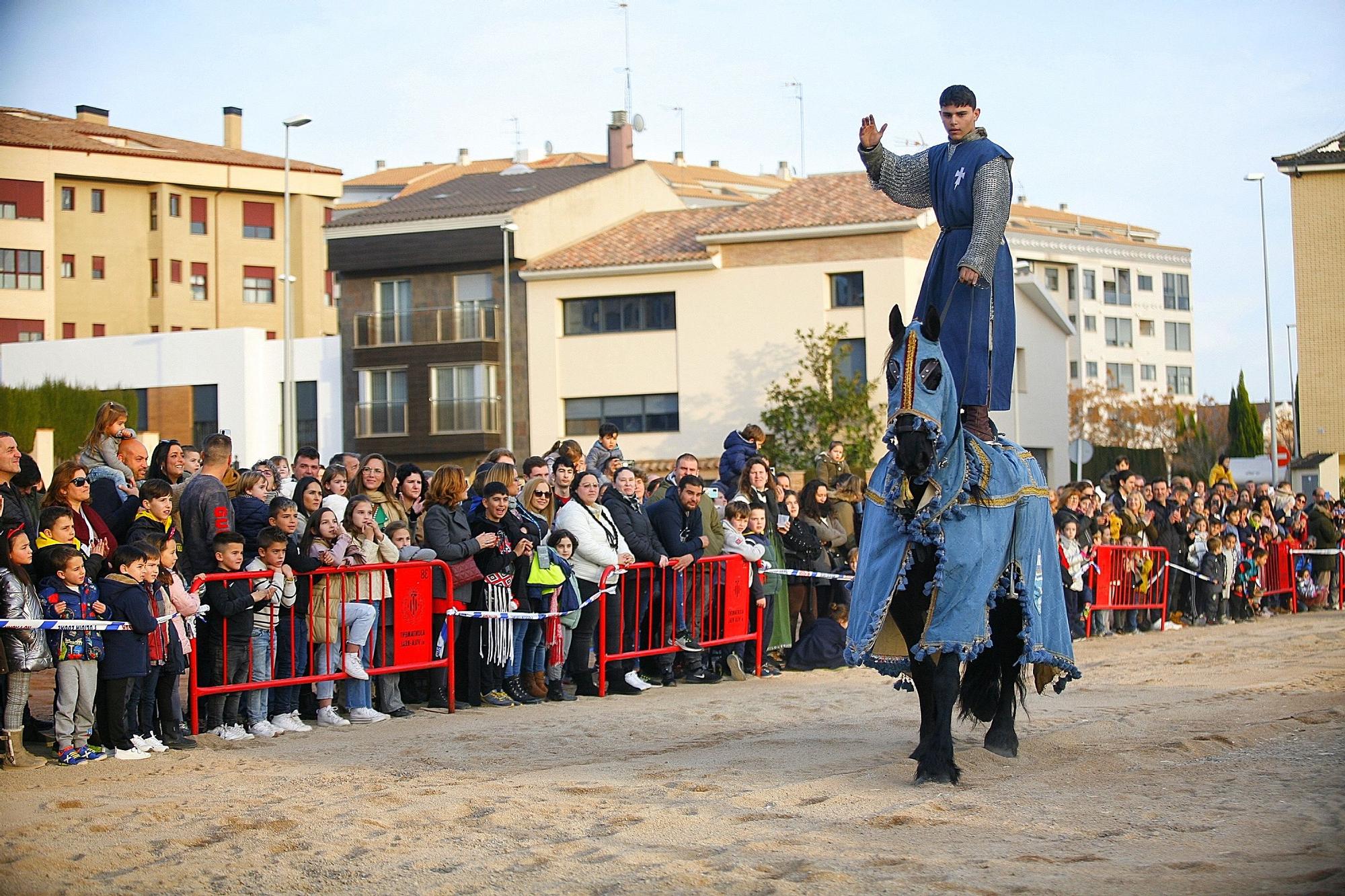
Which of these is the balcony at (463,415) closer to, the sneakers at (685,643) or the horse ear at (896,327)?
the sneakers at (685,643)

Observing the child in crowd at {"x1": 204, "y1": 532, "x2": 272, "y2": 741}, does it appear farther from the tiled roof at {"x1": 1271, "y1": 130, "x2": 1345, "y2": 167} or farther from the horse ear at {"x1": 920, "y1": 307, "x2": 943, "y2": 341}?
the tiled roof at {"x1": 1271, "y1": 130, "x2": 1345, "y2": 167}

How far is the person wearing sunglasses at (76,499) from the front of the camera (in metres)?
9.75

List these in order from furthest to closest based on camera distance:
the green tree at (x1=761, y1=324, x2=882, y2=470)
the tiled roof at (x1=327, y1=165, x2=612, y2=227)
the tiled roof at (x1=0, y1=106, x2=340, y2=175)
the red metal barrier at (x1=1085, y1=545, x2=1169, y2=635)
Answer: the tiled roof at (x1=0, y1=106, x2=340, y2=175) → the tiled roof at (x1=327, y1=165, x2=612, y2=227) → the green tree at (x1=761, y1=324, x2=882, y2=470) → the red metal barrier at (x1=1085, y1=545, x2=1169, y2=635)

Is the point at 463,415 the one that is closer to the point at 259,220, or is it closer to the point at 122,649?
the point at 259,220

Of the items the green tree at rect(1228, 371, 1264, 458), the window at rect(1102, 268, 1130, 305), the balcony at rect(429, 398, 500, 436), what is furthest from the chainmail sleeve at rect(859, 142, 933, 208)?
the window at rect(1102, 268, 1130, 305)

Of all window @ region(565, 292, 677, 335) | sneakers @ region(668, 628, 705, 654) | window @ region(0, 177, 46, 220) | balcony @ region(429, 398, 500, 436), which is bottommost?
sneakers @ region(668, 628, 705, 654)

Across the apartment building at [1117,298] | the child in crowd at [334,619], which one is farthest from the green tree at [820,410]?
the apartment building at [1117,298]

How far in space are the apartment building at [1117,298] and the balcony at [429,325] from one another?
42.8 metres

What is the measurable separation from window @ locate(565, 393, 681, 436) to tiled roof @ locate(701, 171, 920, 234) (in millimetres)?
5047

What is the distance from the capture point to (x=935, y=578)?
7766 mm

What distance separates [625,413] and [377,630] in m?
33.3

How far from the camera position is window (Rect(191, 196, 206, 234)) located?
6347cm

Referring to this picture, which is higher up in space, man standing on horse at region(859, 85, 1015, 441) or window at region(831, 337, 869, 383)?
window at region(831, 337, 869, 383)

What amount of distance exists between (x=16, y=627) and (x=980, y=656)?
545 centimetres
